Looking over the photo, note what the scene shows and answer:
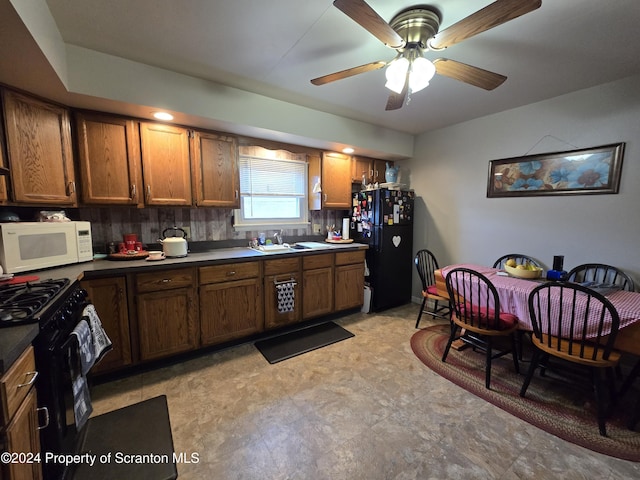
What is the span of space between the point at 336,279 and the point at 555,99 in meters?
2.85

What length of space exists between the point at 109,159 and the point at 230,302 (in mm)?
1570

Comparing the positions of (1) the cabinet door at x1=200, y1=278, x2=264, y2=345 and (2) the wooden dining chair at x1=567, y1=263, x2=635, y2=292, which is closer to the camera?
(2) the wooden dining chair at x1=567, y1=263, x2=635, y2=292

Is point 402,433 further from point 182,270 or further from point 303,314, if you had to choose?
point 182,270

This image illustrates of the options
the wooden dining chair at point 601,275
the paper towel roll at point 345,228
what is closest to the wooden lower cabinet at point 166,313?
the paper towel roll at point 345,228

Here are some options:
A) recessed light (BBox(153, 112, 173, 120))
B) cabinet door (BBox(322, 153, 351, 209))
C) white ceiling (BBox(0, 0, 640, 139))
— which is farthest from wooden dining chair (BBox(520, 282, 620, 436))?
recessed light (BBox(153, 112, 173, 120))

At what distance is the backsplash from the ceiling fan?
1.85 meters

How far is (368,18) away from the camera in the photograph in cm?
123

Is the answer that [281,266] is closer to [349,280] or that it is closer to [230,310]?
[230,310]

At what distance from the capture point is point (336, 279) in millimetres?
3195

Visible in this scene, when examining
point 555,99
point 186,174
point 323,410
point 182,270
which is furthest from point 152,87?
point 555,99

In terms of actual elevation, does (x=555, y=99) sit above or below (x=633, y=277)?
above

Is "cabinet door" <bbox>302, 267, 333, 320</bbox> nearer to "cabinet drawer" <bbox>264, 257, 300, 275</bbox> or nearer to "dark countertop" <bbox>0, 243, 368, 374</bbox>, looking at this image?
"cabinet drawer" <bbox>264, 257, 300, 275</bbox>

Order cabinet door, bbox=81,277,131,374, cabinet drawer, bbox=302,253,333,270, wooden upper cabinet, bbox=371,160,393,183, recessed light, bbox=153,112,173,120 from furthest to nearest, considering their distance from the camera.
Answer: wooden upper cabinet, bbox=371,160,393,183 → cabinet drawer, bbox=302,253,333,270 → recessed light, bbox=153,112,173,120 → cabinet door, bbox=81,277,131,374

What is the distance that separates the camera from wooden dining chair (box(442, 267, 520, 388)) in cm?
204
